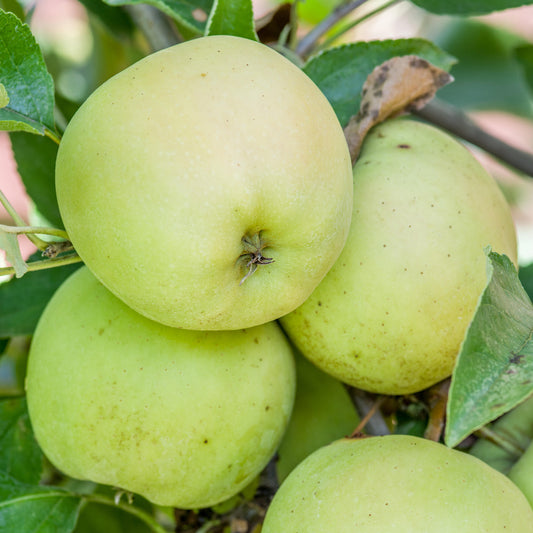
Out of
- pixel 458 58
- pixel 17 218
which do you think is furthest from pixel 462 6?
pixel 458 58

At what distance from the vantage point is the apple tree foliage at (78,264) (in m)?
0.55

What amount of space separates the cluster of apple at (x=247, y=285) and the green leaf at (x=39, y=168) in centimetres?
23

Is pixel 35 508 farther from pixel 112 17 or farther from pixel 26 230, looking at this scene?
pixel 112 17

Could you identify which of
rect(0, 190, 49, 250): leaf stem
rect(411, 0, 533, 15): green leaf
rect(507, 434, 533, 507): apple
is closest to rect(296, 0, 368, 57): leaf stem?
rect(411, 0, 533, 15): green leaf

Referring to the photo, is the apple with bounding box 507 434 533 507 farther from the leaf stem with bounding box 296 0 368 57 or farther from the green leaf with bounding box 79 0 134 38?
the green leaf with bounding box 79 0 134 38

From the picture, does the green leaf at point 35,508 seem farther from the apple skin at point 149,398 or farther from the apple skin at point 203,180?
the apple skin at point 203,180

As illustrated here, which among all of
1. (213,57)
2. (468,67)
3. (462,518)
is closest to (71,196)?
(213,57)

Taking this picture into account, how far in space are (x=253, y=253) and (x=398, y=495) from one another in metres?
0.24

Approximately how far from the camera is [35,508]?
833 mm

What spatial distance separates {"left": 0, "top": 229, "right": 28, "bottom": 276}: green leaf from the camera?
610 mm

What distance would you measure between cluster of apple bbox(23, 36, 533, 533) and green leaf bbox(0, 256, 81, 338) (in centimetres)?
16

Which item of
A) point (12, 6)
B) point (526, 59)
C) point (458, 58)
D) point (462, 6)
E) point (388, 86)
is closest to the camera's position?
point (388, 86)

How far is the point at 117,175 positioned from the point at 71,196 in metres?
0.06

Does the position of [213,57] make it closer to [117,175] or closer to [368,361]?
[117,175]
